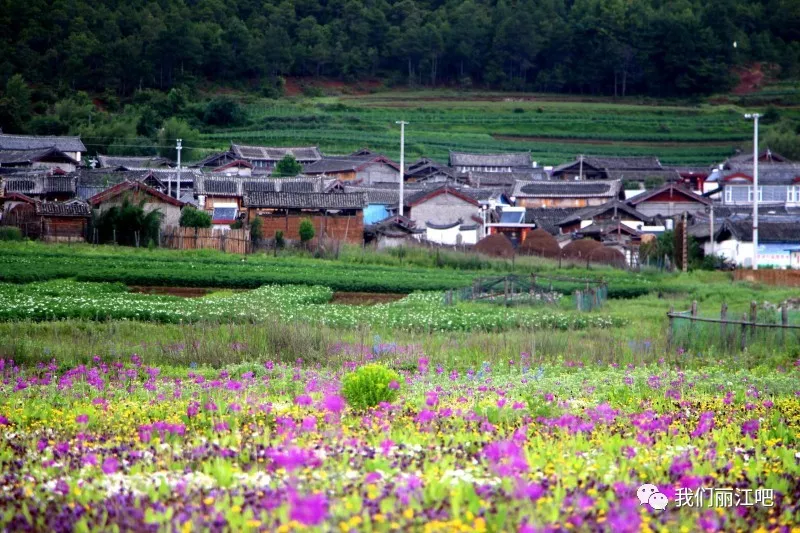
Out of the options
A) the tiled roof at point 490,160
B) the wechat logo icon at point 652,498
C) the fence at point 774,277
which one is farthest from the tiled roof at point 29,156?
the wechat logo icon at point 652,498

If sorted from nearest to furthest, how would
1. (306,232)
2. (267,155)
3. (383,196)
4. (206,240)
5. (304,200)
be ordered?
1. (206,240)
2. (306,232)
3. (304,200)
4. (383,196)
5. (267,155)

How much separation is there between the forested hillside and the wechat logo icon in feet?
323

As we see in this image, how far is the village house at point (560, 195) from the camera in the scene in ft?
224

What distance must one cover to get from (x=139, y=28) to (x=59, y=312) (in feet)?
305

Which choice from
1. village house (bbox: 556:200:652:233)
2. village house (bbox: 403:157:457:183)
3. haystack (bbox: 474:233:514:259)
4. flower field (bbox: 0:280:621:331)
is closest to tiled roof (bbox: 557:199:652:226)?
village house (bbox: 556:200:652:233)

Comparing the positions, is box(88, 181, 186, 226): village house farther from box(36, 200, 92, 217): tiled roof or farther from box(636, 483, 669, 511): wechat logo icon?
box(636, 483, 669, 511): wechat logo icon

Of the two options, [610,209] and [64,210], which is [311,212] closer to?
[64,210]

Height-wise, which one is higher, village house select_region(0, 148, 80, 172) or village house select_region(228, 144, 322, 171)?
village house select_region(228, 144, 322, 171)

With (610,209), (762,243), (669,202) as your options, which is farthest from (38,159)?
(762,243)

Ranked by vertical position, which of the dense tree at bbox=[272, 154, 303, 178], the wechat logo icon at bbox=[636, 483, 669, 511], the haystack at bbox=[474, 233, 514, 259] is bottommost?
the wechat logo icon at bbox=[636, 483, 669, 511]

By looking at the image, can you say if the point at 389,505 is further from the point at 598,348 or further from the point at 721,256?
the point at 721,256

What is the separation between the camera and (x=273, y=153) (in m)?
80.2

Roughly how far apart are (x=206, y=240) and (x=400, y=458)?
39.5m

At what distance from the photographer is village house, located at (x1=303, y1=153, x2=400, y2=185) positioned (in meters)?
74.9
